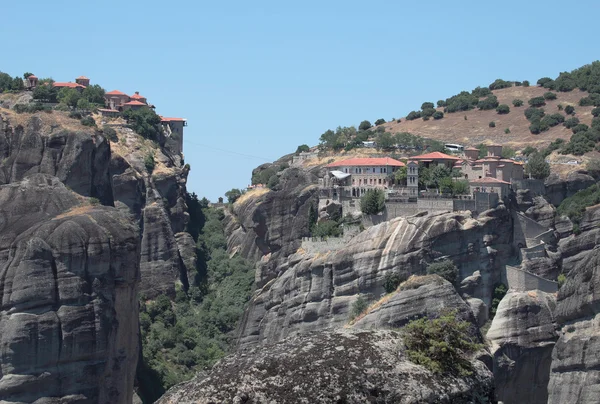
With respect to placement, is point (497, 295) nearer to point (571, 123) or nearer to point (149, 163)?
point (149, 163)

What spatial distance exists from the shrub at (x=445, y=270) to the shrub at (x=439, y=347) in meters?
80.5

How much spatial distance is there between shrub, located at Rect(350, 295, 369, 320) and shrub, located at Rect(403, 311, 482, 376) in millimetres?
80872

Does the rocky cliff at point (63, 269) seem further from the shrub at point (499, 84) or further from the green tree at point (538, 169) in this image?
the shrub at point (499, 84)

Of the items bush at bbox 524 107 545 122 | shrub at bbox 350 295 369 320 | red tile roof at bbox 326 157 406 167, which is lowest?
shrub at bbox 350 295 369 320

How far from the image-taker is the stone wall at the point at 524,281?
382ft

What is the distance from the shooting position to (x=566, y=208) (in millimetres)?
127062

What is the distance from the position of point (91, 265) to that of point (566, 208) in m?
40.7

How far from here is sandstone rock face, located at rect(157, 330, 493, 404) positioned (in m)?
29.1

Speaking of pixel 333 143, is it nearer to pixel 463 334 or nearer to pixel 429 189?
pixel 429 189

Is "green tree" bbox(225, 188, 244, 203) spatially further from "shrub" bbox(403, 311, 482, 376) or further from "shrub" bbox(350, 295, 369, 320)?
"shrub" bbox(403, 311, 482, 376)

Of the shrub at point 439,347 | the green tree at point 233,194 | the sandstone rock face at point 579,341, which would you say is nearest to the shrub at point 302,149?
the green tree at point 233,194

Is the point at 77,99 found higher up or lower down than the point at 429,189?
higher up

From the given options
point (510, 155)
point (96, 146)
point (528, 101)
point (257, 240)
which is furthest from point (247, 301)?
point (528, 101)

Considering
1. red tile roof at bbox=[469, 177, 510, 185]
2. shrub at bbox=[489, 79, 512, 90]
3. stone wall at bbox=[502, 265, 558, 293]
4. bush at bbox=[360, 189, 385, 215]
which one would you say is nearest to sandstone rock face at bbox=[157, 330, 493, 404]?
stone wall at bbox=[502, 265, 558, 293]
